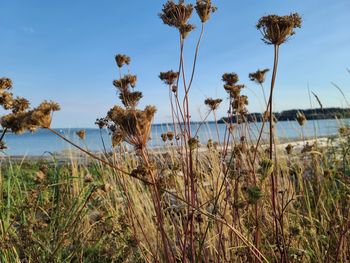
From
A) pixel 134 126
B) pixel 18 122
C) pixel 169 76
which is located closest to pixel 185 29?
pixel 169 76

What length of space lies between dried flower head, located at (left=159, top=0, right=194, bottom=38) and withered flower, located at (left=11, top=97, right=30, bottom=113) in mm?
780

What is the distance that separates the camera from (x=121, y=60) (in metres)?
2.56

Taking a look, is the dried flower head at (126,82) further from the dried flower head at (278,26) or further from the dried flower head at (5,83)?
the dried flower head at (278,26)

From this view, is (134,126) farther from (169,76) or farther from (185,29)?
(169,76)

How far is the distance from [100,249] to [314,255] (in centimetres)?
145

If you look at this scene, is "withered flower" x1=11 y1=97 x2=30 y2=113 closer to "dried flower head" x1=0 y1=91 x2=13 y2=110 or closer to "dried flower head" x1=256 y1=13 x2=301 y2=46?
"dried flower head" x1=0 y1=91 x2=13 y2=110

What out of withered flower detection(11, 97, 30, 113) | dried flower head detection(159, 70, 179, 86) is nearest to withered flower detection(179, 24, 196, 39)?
dried flower head detection(159, 70, 179, 86)

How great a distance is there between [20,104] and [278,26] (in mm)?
1241

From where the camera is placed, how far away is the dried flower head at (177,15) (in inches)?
73.5

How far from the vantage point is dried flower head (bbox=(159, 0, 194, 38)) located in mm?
1868

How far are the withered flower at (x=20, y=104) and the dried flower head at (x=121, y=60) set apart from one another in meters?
0.76

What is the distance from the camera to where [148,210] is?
11.4 feet

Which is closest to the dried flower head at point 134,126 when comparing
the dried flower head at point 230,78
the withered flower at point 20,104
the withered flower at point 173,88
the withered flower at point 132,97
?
the withered flower at point 132,97

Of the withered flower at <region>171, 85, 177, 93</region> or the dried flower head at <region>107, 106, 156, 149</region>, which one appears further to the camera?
the withered flower at <region>171, 85, 177, 93</region>
